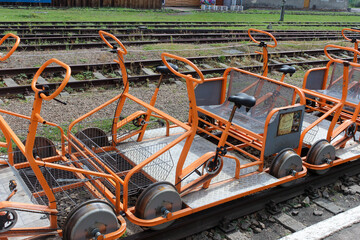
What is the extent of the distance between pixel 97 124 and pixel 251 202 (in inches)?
122

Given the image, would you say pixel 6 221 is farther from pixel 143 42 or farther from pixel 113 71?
pixel 143 42

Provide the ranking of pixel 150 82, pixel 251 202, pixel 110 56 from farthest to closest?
pixel 110 56, pixel 150 82, pixel 251 202

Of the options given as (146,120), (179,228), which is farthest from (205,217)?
(146,120)

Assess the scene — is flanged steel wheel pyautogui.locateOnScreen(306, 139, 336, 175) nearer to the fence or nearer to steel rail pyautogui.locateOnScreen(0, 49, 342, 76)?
steel rail pyautogui.locateOnScreen(0, 49, 342, 76)

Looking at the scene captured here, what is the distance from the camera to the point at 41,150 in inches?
197

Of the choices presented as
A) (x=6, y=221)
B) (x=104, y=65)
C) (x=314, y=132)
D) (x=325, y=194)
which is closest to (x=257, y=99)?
(x=314, y=132)

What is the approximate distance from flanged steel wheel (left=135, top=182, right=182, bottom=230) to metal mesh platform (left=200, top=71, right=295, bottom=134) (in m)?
1.90

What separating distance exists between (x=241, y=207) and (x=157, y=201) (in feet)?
4.07

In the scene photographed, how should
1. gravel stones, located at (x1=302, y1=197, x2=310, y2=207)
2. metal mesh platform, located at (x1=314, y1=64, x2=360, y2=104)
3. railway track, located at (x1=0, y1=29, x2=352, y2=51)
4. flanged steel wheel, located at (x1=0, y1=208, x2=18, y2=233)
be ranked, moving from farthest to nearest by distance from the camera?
railway track, located at (x1=0, y1=29, x2=352, y2=51) < metal mesh platform, located at (x1=314, y1=64, x2=360, y2=104) < gravel stones, located at (x1=302, y1=197, x2=310, y2=207) < flanged steel wheel, located at (x1=0, y1=208, x2=18, y2=233)

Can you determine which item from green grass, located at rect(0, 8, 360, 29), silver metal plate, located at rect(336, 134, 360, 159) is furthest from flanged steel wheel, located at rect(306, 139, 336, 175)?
green grass, located at rect(0, 8, 360, 29)

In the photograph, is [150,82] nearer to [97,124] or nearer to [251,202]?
[97,124]

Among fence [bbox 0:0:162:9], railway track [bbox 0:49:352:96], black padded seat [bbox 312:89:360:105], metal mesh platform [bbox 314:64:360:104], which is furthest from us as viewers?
fence [bbox 0:0:162:9]

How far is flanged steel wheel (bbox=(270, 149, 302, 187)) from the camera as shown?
4.87m

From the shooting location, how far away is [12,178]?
4.45 meters
